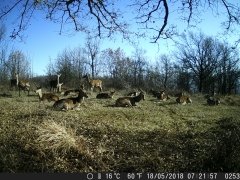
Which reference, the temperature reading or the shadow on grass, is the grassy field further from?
the temperature reading

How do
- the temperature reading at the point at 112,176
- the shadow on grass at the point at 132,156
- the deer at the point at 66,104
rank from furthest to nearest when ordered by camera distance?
1. the deer at the point at 66,104
2. the shadow on grass at the point at 132,156
3. the temperature reading at the point at 112,176

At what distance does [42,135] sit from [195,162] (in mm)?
4220

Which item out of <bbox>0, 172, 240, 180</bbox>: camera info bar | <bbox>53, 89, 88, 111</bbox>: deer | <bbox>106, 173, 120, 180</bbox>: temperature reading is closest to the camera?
<bbox>0, 172, 240, 180</bbox>: camera info bar

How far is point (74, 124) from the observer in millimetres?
13328

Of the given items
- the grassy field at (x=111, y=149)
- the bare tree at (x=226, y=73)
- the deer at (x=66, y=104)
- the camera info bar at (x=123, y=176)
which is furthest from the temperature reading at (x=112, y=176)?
the bare tree at (x=226, y=73)

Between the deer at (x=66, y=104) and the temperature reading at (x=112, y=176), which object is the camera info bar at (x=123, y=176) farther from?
the deer at (x=66, y=104)

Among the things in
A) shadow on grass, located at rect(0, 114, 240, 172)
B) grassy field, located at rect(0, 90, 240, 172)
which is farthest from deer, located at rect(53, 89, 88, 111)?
shadow on grass, located at rect(0, 114, 240, 172)

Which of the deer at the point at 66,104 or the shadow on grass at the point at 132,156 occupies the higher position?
the deer at the point at 66,104

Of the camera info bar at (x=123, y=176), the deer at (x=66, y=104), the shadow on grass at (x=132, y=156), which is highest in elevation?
the deer at (x=66, y=104)

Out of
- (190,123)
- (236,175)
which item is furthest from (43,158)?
(190,123)

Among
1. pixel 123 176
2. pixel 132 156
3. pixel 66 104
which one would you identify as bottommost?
pixel 123 176

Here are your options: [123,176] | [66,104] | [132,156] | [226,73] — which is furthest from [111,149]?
[226,73]

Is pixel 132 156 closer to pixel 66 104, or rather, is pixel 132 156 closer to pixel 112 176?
pixel 112 176

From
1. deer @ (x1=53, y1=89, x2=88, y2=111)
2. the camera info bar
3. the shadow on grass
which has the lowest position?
the camera info bar
